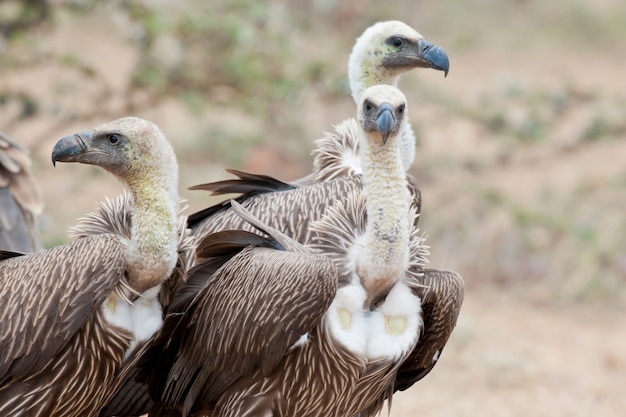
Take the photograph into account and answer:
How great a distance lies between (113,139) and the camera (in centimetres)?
416

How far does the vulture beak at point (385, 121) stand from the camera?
402cm

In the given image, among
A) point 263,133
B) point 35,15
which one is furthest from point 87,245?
point 263,133

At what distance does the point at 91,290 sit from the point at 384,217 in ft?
3.81

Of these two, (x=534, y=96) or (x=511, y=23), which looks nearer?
(x=534, y=96)

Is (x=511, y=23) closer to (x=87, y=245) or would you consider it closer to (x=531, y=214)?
(x=531, y=214)

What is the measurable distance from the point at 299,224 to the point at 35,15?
5031 mm

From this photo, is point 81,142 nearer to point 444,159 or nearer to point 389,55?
point 389,55

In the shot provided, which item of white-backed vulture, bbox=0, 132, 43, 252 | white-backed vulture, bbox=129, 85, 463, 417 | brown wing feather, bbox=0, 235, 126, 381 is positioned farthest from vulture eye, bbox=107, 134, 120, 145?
white-backed vulture, bbox=0, 132, 43, 252

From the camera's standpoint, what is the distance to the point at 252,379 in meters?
4.35

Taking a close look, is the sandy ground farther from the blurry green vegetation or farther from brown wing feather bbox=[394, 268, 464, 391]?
brown wing feather bbox=[394, 268, 464, 391]

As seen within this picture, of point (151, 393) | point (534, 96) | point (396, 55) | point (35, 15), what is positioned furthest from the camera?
point (534, 96)

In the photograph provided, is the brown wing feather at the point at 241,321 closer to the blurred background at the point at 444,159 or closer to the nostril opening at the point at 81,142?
the nostril opening at the point at 81,142

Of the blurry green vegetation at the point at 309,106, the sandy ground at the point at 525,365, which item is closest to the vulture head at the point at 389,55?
the sandy ground at the point at 525,365

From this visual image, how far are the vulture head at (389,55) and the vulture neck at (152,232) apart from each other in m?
1.38
